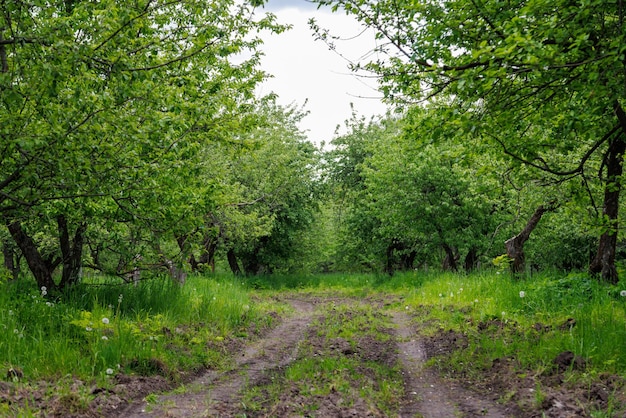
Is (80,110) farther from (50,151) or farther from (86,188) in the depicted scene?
(86,188)

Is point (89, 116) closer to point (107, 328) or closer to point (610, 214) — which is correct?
point (107, 328)

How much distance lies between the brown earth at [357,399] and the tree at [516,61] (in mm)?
2846

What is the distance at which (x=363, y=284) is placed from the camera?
21875 millimetres

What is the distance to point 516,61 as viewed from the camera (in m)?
4.67

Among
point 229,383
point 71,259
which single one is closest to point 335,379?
point 229,383

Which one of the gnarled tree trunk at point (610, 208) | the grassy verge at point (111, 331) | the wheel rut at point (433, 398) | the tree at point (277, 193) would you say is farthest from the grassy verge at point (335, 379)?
the tree at point (277, 193)

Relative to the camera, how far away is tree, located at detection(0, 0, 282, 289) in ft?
15.3

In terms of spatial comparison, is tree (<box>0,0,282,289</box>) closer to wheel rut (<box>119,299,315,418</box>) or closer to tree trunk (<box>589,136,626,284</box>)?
wheel rut (<box>119,299,315,418</box>)

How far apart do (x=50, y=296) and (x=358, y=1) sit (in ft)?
22.6

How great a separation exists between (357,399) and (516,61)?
3.88 m

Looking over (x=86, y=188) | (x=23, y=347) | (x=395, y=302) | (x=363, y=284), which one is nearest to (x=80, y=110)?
(x=86, y=188)

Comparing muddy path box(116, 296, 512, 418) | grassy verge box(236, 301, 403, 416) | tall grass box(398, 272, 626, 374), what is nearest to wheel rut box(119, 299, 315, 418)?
muddy path box(116, 296, 512, 418)

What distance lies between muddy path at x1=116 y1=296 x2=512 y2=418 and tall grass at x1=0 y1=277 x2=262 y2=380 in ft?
2.24

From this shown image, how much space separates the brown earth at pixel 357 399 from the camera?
15.0ft
